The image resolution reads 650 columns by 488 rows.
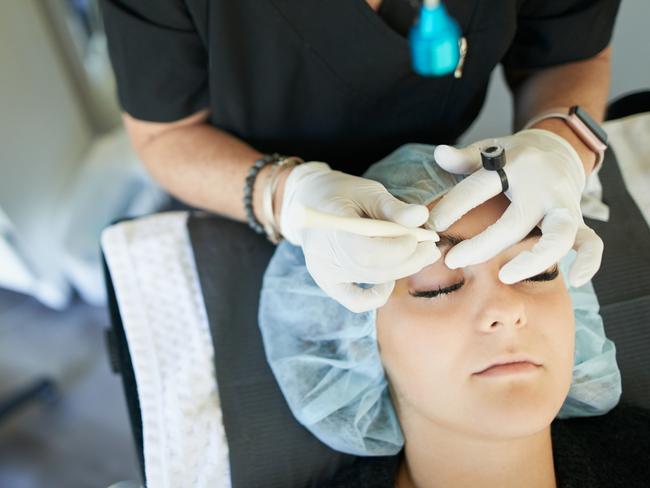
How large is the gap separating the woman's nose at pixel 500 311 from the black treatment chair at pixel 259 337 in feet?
1.17

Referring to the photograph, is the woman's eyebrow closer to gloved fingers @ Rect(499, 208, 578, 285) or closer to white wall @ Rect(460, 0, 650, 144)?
gloved fingers @ Rect(499, 208, 578, 285)

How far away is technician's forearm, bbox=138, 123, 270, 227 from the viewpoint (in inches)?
39.2

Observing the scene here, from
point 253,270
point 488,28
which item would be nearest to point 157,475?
point 253,270

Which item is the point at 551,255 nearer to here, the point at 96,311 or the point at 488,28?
the point at 488,28

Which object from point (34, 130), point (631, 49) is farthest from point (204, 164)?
point (631, 49)

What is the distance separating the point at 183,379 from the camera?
1.03 metres

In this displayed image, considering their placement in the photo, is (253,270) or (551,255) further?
(253,270)

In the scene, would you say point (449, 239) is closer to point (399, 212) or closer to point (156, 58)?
point (399, 212)

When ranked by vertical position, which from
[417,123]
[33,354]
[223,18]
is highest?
[223,18]

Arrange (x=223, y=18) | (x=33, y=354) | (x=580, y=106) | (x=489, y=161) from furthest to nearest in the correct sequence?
(x=33, y=354)
(x=580, y=106)
(x=223, y=18)
(x=489, y=161)

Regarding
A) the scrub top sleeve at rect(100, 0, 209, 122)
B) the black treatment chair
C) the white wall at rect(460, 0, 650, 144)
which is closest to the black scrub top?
the scrub top sleeve at rect(100, 0, 209, 122)

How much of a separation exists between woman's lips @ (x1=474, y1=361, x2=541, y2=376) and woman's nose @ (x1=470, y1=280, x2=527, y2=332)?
0.05 meters

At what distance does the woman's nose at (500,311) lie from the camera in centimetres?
78

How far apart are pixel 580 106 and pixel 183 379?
32.9 inches
